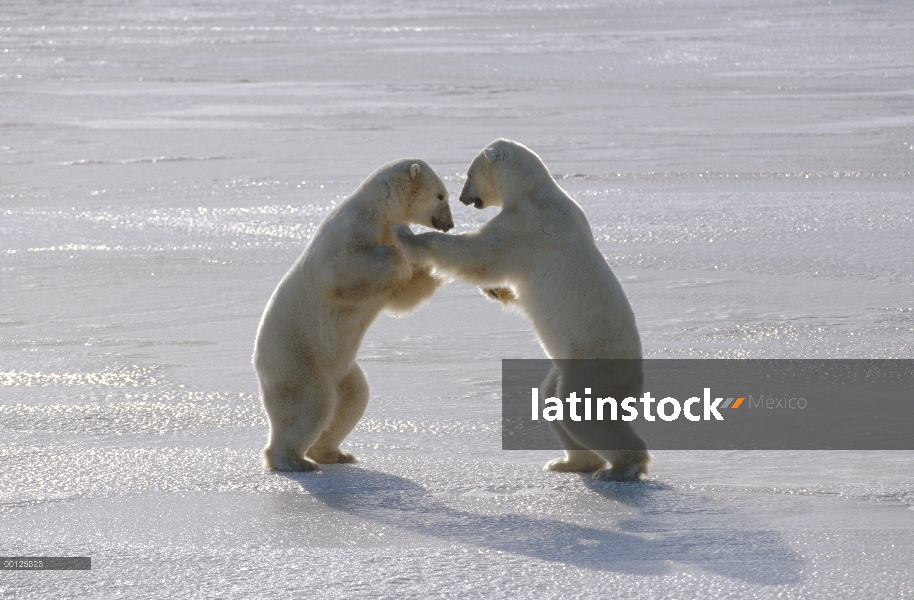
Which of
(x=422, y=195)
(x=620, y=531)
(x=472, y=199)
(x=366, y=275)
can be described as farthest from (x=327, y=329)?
(x=620, y=531)

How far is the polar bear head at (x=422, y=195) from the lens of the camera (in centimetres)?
451

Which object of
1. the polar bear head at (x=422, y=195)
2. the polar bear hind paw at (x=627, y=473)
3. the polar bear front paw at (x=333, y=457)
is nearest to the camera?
the polar bear hind paw at (x=627, y=473)

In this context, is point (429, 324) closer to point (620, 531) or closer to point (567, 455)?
point (567, 455)

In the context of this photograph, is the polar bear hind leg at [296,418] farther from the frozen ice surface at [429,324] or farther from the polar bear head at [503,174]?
the polar bear head at [503,174]

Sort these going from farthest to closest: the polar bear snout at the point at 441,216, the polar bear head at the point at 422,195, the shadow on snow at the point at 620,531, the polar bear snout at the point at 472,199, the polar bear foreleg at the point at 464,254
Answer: the polar bear snout at the point at 472,199, the polar bear snout at the point at 441,216, the polar bear head at the point at 422,195, the polar bear foreleg at the point at 464,254, the shadow on snow at the point at 620,531

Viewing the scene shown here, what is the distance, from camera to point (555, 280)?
4184 millimetres

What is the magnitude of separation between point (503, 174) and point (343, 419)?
1127 millimetres

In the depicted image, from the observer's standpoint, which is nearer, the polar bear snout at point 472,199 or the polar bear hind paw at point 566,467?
the polar bear hind paw at point 566,467

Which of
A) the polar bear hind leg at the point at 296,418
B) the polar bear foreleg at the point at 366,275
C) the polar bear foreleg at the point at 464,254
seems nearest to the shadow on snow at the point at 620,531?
the polar bear hind leg at the point at 296,418

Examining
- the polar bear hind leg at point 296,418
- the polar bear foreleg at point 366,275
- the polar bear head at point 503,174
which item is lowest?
the polar bear hind leg at point 296,418

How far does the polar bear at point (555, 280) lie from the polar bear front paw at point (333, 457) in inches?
28.6

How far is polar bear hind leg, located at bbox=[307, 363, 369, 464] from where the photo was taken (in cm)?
431

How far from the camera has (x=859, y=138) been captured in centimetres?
1082

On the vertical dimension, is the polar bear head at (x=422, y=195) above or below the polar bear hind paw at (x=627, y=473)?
above
